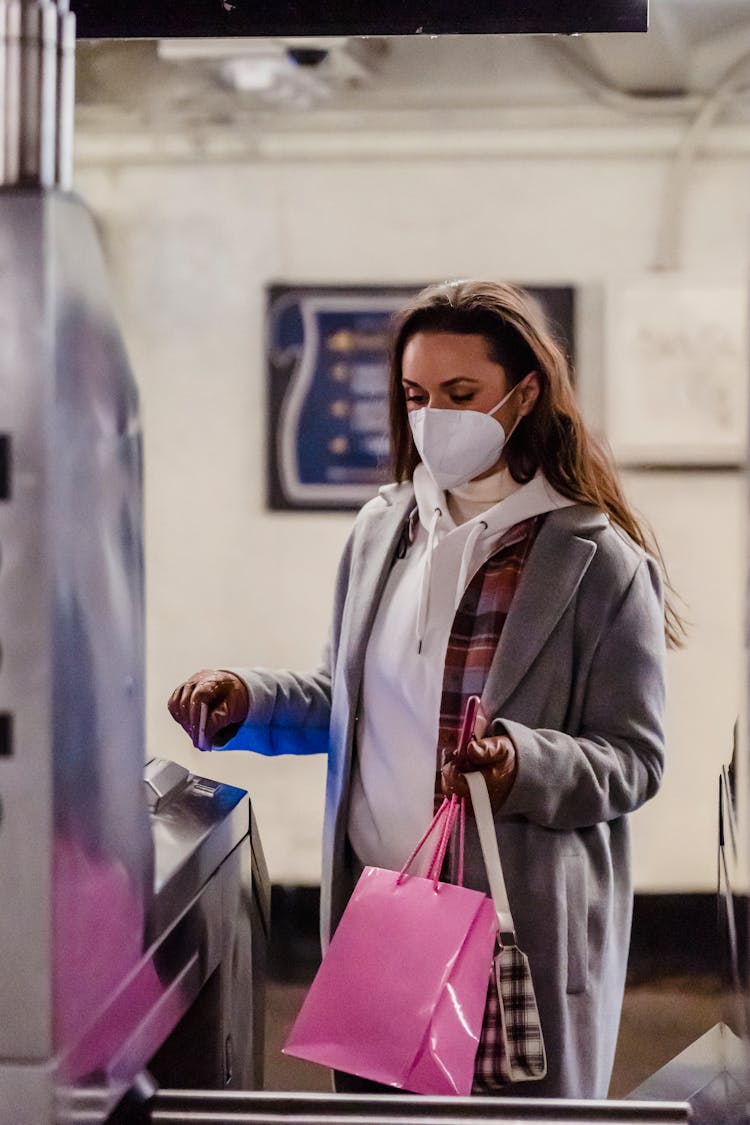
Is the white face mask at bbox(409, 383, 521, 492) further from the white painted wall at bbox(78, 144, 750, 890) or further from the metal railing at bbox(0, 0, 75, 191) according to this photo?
Result: the white painted wall at bbox(78, 144, 750, 890)

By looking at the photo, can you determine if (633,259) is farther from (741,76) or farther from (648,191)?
(741,76)

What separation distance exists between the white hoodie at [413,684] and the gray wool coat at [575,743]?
19mm

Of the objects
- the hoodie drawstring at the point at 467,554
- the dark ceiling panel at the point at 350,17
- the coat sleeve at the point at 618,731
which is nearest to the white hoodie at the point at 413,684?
the hoodie drawstring at the point at 467,554

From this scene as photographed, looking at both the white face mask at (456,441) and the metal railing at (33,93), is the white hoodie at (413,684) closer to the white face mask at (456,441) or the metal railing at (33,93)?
the white face mask at (456,441)

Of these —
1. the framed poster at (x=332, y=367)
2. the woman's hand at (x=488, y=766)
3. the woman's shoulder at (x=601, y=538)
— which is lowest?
the woman's hand at (x=488, y=766)

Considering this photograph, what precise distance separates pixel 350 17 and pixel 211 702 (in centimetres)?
60

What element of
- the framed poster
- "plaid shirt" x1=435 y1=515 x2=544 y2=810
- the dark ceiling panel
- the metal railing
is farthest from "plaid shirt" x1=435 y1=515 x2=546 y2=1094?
the framed poster

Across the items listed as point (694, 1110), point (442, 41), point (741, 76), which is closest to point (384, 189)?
point (442, 41)

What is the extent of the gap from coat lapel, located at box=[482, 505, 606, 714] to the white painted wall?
1680 mm

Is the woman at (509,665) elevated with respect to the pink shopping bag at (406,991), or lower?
elevated

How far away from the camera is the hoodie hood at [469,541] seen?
47.1 inches

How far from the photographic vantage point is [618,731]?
3.76 ft

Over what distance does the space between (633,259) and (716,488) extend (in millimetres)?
546

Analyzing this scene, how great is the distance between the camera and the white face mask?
123 cm
